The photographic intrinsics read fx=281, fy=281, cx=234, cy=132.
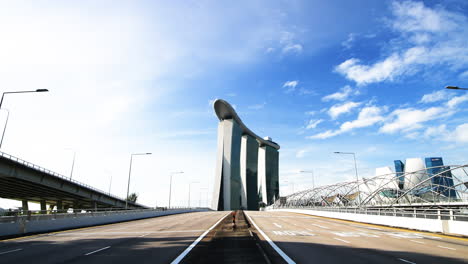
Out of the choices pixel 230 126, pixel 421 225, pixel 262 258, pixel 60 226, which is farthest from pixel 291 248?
pixel 230 126

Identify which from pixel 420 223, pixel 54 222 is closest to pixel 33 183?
pixel 54 222

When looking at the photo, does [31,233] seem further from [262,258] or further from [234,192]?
[234,192]

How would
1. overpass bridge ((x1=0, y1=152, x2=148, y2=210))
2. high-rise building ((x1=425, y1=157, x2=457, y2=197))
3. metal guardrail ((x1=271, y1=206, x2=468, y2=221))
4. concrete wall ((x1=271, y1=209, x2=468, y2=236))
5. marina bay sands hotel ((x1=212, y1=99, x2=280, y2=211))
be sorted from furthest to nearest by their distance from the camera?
marina bay sands hotel ((x1=212, y1=99, x2=280, y2=211))
high-rise building ((x1=425, y1=157, x2=457, y2=197))
overpass bridge ((x1=0, y1=152, x2=148, y2=210))
metal guardrail ((x1=271, y1=206, x2=468, y2=221))
concrete wall ((x1=271, y1=209, x2=468, y2=236))

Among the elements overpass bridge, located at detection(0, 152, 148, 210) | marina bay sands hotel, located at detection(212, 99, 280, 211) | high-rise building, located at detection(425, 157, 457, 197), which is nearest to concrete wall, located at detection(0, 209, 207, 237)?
overpass bridge, located at detection(0, 152, 148, 210)

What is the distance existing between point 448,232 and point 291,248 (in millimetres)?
12279

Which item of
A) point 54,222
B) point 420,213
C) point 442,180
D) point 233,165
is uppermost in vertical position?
point 233,165

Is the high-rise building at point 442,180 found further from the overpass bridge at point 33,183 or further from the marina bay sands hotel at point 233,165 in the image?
the marina bay sands hotel at point 233,165

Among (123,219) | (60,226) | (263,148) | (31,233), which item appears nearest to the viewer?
(31,233)

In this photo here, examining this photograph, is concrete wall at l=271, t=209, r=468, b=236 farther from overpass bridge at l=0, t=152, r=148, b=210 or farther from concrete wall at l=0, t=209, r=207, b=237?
overpass bridge at l=0, t=152, r=148, b=210

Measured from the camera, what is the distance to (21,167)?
44.0m

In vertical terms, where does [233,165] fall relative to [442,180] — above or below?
above

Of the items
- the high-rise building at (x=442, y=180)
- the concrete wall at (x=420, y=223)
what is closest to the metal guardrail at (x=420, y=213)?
the concrete wall at (x=420, y=223)

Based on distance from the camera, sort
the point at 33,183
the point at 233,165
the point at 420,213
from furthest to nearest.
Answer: the point at 233,165
the point at 33,183
the point at 420,213

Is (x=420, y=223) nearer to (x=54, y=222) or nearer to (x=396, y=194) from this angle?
(x=54, y=222)
